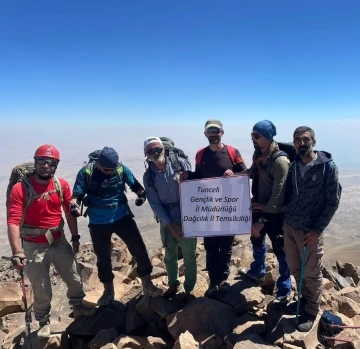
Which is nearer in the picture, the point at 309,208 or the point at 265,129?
the point at 309,208

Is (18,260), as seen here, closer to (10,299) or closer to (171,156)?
(171,156)

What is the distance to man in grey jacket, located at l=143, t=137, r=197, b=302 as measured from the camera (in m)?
6.61

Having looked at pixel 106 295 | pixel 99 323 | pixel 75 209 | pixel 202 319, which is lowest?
pixel 99 323

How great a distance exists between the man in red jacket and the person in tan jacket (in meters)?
3.99

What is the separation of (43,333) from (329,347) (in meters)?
5.88

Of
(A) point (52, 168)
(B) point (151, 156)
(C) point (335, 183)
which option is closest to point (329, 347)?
(C) point (335, 183)

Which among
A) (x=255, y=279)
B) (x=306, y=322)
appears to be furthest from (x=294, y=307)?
(x=255, y=279)

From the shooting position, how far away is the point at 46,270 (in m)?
7.09

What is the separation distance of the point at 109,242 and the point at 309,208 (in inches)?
169

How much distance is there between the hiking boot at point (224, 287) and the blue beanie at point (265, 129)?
3.57 metres

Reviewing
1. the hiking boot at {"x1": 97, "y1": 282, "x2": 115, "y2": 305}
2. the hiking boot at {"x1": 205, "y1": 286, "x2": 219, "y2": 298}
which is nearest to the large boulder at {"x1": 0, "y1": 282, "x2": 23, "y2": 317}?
the hiking boot at {"x1": 97, "y1": 282, "x2": 115, "y2": 305}

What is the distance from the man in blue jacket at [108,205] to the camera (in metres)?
6.77

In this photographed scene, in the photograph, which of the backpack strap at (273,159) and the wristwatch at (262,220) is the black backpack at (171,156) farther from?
the wristwatch at (262,220)

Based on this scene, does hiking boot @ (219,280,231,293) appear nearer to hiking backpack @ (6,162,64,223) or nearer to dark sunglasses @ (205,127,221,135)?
dark sunglasses @ (205,127,221,135)
